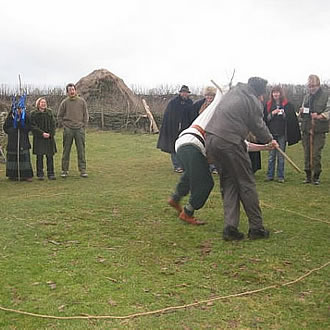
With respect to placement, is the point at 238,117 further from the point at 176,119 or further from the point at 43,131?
the point at 43,131

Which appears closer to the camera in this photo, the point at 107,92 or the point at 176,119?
the point at 176,119

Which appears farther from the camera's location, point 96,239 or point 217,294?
point 96,239

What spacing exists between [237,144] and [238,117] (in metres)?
0.29

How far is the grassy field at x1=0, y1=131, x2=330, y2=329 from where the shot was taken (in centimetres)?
377

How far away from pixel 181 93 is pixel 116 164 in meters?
→ 3.17

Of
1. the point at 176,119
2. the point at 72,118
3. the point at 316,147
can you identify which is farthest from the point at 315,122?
the point at 72,118

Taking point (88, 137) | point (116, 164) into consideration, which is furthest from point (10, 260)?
point (88, 137)

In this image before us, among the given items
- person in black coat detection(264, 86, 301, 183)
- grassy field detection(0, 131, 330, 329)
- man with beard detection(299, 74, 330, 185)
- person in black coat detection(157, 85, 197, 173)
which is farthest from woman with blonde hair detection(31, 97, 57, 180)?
man with beard detection(299, 74, 330, 185)

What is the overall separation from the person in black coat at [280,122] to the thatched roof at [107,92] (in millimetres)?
15209

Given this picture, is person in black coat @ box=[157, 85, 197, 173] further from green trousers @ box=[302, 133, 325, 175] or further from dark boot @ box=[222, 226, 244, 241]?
dark boot @ box=[222, 226, 244, 241]

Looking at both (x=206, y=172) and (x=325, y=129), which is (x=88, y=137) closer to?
(x=325, y=129)

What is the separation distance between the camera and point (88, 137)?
2081 cm

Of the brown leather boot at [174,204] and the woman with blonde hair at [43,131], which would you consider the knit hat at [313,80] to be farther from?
the woman with blonde hair at [43,131]

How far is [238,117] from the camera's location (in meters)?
5.43
